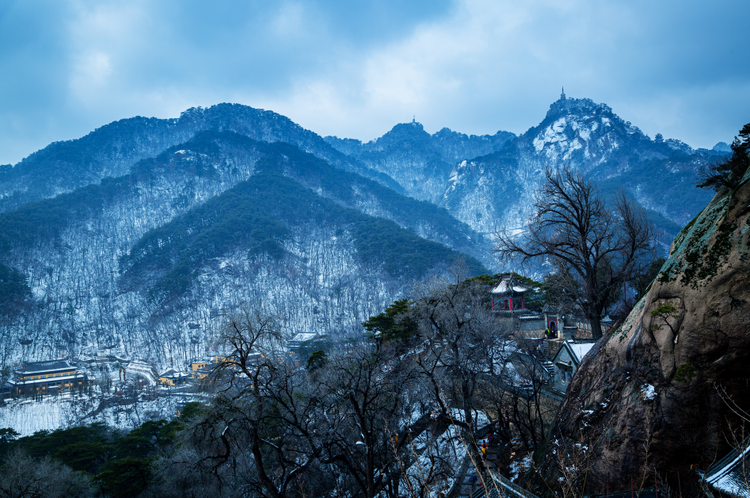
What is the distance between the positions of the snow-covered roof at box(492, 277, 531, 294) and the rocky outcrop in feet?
85.5

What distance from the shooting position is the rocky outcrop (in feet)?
20.7

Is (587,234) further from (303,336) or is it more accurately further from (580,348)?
(303,336)

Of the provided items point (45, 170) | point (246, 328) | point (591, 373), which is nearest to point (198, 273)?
point (246, 328)

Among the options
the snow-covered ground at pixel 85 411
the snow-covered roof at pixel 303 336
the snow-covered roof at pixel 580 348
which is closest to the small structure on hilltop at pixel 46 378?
the snow-covered ground at pixel 85 411

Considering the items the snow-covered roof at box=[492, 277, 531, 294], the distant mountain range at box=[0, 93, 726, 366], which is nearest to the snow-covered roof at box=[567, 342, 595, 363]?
the snow-covered roof at box=[492, 277, 531, 294]

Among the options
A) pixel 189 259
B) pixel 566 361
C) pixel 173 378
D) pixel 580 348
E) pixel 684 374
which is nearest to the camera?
pixel 684 374

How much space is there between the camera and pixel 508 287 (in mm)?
33812

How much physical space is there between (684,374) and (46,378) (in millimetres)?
72472

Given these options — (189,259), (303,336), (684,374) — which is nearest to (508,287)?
(684,374)

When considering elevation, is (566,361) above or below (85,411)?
above

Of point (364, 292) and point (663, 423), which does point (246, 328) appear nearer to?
point (663, 423)

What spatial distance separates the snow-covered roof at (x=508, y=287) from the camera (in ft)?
110

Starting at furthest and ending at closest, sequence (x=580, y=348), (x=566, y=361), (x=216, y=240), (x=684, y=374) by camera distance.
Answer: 1. (x=216, y=240)
2. (x=566, y=361)
3. (x=580, y=348)
4. (x=684, y=374)

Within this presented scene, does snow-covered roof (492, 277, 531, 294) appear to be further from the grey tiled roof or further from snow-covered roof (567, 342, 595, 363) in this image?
the grey tiled roof
